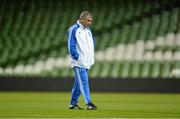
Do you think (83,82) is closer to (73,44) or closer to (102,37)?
(73,44)

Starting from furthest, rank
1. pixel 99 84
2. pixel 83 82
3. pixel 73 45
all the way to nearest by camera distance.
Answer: pixel 99 84 < pixel 83 82 < pixel 73 45

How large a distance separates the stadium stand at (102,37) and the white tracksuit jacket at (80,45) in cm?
1115

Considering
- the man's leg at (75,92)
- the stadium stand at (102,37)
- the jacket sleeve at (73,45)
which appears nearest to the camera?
the jacket sleeve at (73,45)

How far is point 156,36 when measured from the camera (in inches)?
1088

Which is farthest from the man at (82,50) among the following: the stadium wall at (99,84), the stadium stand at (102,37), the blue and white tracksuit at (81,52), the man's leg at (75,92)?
the stadium stand at (102,37)

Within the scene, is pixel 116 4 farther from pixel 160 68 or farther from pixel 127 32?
pixel 160 68

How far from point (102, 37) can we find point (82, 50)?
14.5 meters

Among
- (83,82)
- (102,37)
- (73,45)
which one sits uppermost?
(102,37)

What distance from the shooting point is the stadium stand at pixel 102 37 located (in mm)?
26703

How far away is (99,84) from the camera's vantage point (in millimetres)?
24906

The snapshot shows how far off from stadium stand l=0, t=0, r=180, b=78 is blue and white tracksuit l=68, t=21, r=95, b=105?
11.1 m

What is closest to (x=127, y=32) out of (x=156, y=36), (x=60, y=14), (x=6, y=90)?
(x=156, y=36)

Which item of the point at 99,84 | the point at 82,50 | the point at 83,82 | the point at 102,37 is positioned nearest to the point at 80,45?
the point at 82,50

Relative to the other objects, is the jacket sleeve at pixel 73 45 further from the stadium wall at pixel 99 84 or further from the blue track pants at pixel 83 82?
the stadium wall at pixel 99 84
